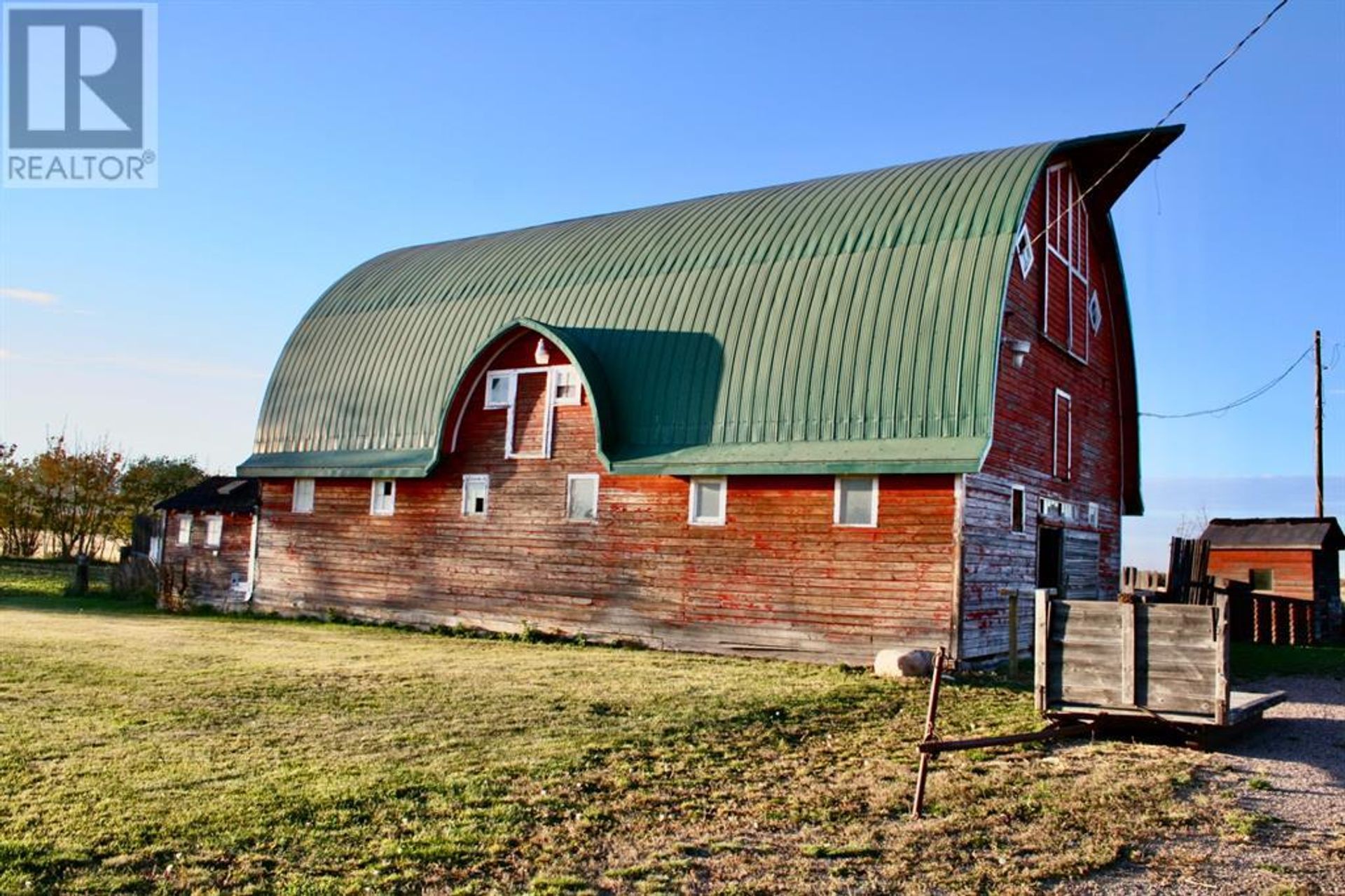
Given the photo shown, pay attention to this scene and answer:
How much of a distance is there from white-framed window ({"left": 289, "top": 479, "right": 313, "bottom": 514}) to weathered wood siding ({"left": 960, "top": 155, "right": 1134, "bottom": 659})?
51.2 feet

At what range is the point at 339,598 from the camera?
2392 cm

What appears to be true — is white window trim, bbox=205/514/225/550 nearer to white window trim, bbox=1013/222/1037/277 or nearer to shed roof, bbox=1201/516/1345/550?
white window trim, bbox=1013/222/1037/277

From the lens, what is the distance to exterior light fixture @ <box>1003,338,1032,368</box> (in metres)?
18.2

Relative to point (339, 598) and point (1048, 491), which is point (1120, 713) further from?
point (339, 598)

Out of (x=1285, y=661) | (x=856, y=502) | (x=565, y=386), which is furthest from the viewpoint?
(x=565, y=386)

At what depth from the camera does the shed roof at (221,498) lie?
27.1m

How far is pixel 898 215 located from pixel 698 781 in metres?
13.2

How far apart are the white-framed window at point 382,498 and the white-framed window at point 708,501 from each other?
306 inches

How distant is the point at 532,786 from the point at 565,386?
42.7ft

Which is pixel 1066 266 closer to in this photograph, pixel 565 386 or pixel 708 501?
pixel 708 501

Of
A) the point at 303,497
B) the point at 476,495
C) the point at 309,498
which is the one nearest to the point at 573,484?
the point at 476,495

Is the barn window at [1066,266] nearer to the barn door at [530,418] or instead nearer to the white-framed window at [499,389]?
the barn door at [530,418]

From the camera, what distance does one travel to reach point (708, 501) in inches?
739

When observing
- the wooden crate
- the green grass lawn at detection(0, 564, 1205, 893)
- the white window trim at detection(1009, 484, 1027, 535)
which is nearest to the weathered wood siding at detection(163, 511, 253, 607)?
the green grass lawn at detection(0, 564, 1205, 893)
